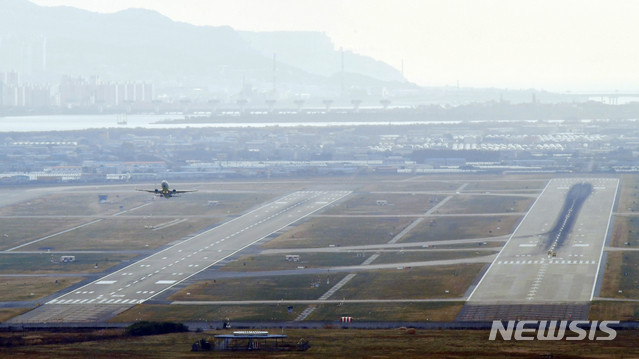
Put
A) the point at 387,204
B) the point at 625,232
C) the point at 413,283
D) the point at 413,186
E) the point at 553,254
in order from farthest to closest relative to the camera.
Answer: the point at 413,186, the point at 387,204, the point at 625,232, the point at 553,254, the point at 413,283

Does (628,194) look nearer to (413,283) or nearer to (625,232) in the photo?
(625,232)

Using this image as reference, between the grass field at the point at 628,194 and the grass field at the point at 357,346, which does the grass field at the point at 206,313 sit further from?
the grass field at the point at 628,194

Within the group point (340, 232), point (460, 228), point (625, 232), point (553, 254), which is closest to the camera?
point (553, 254)

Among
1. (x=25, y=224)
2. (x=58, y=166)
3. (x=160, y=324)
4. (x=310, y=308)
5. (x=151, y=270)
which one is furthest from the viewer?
(x=58, y=166)

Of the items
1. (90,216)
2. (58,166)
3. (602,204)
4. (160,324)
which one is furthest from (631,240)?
(58,166)

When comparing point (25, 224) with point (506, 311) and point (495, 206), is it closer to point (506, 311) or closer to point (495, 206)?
point (495, 206)

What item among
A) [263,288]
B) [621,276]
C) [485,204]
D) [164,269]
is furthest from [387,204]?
[263,288]

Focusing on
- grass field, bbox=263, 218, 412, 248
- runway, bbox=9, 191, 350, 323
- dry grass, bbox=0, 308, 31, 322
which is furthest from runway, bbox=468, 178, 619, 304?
dry grass, bbox=0, 308, 31, 322
